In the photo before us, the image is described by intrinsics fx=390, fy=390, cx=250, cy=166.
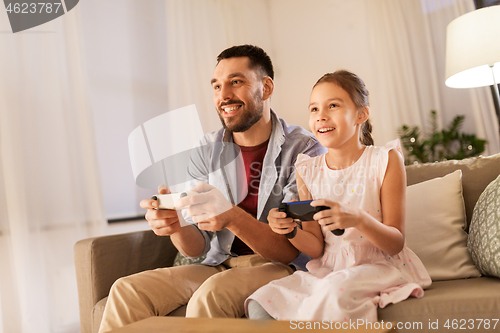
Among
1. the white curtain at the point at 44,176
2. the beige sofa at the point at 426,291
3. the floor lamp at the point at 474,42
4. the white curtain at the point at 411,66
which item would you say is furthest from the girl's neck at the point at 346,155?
the white curtain at the point at 411,66

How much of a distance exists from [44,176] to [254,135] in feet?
3.62

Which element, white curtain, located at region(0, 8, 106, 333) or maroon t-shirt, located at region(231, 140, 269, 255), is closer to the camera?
maroon t-shirt, located at region(231, 140, 269, 255)

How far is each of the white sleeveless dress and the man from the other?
0.30 feet

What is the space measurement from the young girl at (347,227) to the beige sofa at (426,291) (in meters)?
0.04

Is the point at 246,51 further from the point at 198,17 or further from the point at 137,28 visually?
the point at 198,17

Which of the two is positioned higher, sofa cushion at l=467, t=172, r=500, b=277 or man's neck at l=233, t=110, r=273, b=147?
man's neck at l=233, t=110, r=273, b=147

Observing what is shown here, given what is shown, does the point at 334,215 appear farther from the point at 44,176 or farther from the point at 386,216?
the point at 44,176

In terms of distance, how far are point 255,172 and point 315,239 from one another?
0.33m

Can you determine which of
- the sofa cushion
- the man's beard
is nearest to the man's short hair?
the man's beard

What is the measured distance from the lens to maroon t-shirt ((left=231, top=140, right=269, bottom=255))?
1.25m

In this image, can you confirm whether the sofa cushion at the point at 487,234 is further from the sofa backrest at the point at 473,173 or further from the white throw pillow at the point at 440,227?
the sofa backrest at the point at 473,173

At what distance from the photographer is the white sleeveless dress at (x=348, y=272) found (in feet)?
2.58

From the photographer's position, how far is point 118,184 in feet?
7.26

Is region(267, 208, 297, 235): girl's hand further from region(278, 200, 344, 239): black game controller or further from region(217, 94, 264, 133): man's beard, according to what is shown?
region(217, 94, 264, 133): man's beard
